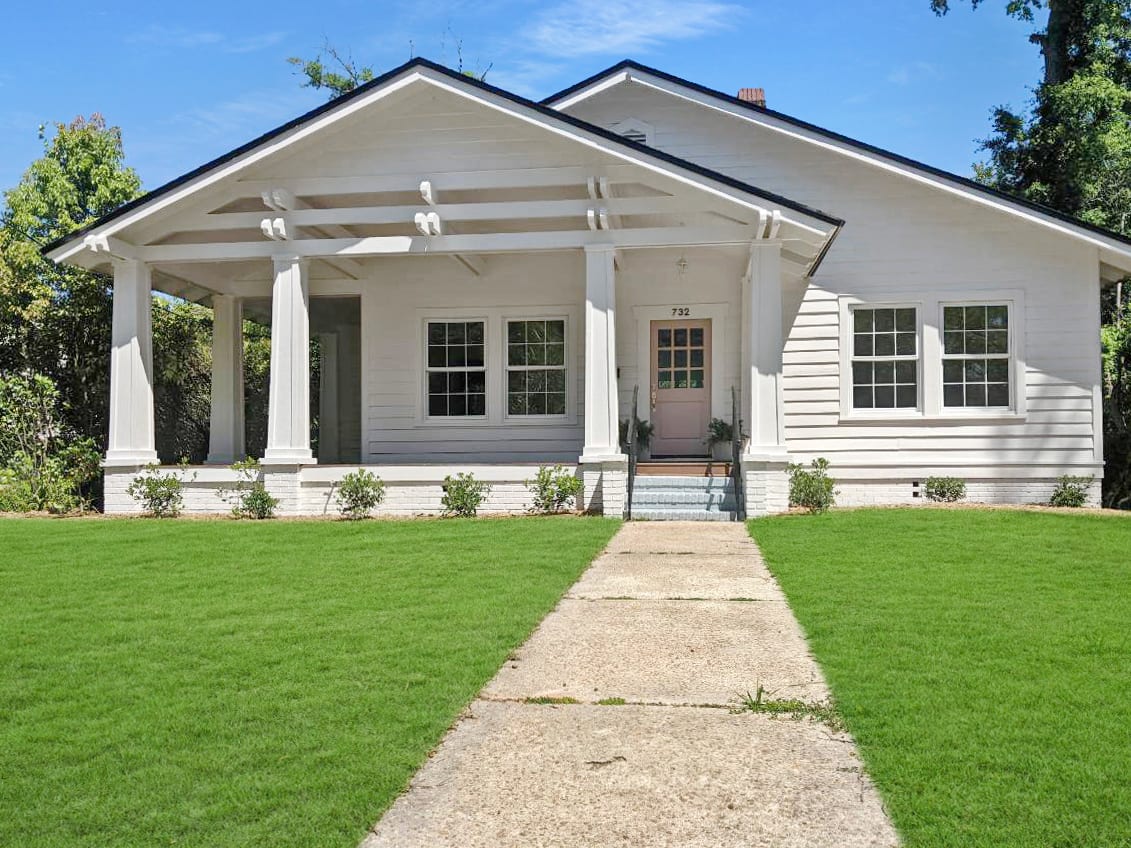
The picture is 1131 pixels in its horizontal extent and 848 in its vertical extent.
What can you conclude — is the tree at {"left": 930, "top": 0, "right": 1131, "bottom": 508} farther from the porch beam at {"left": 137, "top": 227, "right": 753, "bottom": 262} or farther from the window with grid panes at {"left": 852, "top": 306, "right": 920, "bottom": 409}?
the porch beam at {"left": 137, "top": 227, "right": 753, "bottom": 262}

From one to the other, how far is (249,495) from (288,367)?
5.93 feet

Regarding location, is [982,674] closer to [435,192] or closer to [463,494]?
[463,494]

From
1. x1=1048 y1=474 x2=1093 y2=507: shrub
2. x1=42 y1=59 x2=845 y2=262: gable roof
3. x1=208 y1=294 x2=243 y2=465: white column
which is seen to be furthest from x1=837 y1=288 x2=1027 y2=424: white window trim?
x1=208 y1=294 x2=243 y2=465: white column

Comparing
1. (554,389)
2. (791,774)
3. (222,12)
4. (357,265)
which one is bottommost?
(791,774)

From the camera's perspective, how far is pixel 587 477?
13.2 metres

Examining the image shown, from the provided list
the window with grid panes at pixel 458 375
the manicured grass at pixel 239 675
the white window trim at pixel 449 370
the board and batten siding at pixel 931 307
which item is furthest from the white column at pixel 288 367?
the board and batten siding at pixel 931 307

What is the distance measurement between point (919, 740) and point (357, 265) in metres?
13.5

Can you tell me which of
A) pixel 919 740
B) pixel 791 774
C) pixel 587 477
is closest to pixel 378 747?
pixel 791 774

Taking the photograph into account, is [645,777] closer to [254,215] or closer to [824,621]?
[824,621]

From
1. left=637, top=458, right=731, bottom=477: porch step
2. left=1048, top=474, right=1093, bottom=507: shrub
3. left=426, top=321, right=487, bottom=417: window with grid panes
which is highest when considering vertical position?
left=426, top=321, right=487, bottom=417: window with grid panes

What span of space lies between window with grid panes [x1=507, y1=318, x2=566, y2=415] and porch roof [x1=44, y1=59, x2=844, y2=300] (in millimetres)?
2492

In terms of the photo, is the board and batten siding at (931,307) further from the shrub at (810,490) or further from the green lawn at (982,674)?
the green lawn at (982,674)

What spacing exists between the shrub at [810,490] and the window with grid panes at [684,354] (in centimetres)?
252

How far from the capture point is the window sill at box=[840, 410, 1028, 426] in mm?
14852
